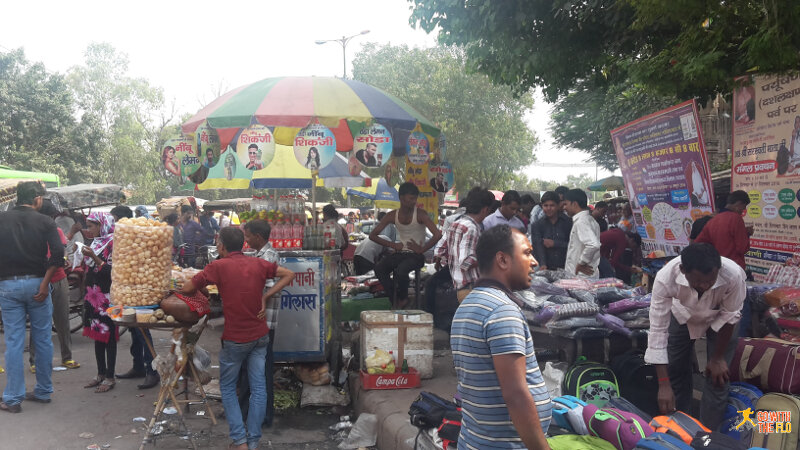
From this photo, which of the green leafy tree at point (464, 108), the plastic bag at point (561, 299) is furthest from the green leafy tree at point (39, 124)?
the plastic bag at point (561, 299)

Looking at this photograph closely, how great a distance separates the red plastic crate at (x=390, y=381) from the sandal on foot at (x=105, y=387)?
293cm

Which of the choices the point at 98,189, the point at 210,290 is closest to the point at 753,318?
the point at 210,290

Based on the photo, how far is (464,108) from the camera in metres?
30.6

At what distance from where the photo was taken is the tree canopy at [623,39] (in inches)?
187

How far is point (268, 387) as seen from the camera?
560 centimetres

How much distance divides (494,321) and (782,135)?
18.1 ft

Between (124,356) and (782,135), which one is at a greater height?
(782,135)

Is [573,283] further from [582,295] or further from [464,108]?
[464,108]

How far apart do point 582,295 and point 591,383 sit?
53.3 inches

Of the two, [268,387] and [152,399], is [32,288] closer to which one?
[152,399]

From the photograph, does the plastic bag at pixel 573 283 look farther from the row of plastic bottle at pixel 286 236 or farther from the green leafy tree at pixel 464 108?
the green leafy tree at pixel 464 108

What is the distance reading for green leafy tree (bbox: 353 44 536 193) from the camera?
100 ft

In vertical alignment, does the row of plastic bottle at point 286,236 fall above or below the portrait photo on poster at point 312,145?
below

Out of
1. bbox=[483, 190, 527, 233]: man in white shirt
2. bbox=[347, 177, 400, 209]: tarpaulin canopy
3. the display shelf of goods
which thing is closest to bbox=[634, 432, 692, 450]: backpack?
the display shelf of goods
